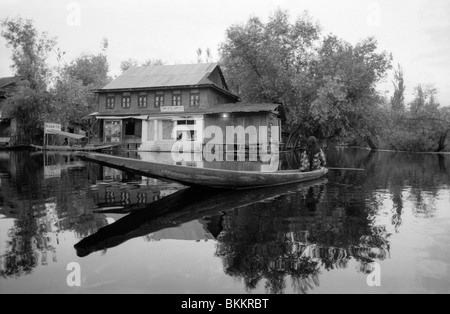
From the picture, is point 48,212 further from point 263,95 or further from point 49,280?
point 263,95

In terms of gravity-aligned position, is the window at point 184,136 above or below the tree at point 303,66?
below

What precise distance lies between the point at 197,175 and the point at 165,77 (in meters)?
25.7

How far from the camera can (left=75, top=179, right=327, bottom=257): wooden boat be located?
5141mm

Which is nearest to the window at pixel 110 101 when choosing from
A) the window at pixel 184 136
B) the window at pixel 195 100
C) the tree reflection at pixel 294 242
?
the window at pixel 184 136

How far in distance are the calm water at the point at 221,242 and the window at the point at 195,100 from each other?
70.2ft

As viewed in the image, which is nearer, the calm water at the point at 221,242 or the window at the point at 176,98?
the calm water at the point at 221,242

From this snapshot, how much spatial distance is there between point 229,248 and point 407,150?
44428 mm

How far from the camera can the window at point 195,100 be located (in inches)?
1172

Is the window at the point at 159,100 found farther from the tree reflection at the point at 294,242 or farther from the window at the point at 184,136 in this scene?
the tree reflection at the point at 294,242

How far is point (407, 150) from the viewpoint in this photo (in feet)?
Answer: 138

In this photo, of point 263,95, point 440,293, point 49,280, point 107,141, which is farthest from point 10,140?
point 440,293

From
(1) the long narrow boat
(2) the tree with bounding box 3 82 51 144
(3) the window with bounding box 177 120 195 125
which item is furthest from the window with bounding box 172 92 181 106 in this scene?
(1) the long narrow boat

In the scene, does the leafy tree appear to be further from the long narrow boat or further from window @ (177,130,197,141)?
the long narrow boat

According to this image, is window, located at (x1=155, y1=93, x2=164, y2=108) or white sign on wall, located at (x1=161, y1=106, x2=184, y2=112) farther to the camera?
window, located at (x1=155, y1=93, x2=164, y2=108)
